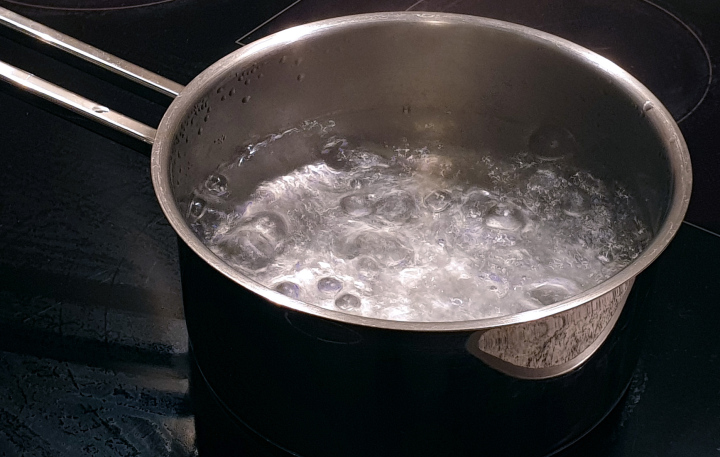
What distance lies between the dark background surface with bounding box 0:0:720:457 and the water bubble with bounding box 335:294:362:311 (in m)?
0.14

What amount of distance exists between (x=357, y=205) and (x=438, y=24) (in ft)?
0.67

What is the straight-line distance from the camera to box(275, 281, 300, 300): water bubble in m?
0.80

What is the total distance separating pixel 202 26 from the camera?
3.99ft

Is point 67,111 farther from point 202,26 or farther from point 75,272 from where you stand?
point 202,26

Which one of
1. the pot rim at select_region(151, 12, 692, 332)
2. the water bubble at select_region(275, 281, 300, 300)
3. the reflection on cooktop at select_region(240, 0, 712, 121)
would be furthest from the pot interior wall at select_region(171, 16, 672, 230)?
the reflection on cooktop at select_region(240, 0, 712, 121)

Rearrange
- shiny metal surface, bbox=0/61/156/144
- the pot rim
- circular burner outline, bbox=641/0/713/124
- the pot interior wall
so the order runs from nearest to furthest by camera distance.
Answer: the pot rim < shiny metal surface, bbox=0/61/156/144 < the pot interior wall < circular burner outline, bbox=641/0/713/124

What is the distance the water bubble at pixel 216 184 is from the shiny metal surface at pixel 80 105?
15 cm

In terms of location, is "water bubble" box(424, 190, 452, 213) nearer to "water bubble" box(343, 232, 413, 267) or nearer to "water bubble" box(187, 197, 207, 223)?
"water bubble" box(343, 232, 413, 267)

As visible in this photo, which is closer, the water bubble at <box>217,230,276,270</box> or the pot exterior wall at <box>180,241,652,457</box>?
the pot exterior wall at <box>180,241,652,457</box>

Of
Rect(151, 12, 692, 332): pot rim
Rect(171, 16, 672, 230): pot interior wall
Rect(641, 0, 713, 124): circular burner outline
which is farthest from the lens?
Rect(641, 0, 713, 124): circular burner outline

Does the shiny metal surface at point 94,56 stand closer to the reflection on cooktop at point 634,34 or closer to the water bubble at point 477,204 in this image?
the water bubble at point 477,204

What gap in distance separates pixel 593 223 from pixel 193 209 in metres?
0.40

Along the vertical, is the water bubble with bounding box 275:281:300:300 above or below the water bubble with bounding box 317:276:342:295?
below

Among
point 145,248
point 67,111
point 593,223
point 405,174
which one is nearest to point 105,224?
point 145,248
